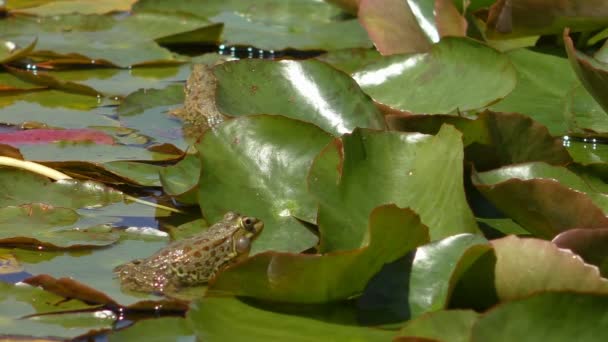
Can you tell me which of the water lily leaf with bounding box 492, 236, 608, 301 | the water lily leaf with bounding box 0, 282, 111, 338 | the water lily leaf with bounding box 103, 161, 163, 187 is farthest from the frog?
the water lily leaf with bounding box 492, 236, 608, 301

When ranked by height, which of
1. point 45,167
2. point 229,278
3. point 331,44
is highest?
point 229,278

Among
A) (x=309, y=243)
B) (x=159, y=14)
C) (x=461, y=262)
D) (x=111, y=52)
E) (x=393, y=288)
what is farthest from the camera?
(x=159, y=14)

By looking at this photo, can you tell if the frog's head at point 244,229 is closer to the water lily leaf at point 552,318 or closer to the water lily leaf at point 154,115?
the water lily leaf at point 552,318

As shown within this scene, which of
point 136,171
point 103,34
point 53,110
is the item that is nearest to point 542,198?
point 136,171

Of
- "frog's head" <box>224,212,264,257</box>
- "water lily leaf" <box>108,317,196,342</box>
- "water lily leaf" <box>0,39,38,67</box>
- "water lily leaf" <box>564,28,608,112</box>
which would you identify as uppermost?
"water lily leaf" <box>564,28,608,112</box>

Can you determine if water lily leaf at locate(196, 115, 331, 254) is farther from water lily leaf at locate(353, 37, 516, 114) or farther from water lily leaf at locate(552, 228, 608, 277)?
water lily leaf at locate(552, 228, 608, 277)

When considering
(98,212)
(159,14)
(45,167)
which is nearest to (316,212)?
(98,212)

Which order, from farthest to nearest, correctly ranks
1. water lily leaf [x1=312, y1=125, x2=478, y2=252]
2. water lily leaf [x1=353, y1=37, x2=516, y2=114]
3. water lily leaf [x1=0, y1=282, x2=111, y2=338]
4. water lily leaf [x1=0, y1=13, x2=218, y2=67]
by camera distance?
water lily leaf [x1=0, y1=13, x2=218, y2=67] → water lily leaf [x1=353, y1=37, x2=516, y2=114] → water lily leaf [x1=312, y1=125, x2=478, y2=252] → water lily leaf [x1=0, y1=282, x2=111, y2=338]

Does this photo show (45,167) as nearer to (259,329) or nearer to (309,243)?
(309,243)
